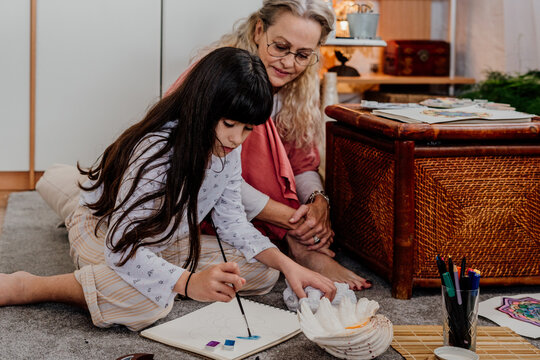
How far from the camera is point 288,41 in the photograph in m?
1.59

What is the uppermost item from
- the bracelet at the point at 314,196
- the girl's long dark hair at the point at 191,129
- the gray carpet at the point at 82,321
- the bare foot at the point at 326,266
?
the girl's long dark hair at the point at 191,129

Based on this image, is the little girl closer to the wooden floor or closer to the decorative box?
the wooden floor

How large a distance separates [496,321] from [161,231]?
65 cm

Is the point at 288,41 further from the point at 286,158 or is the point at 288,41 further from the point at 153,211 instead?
the point at 153,211

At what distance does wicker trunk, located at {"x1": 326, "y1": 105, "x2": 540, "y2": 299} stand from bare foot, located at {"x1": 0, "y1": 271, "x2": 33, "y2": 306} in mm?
750

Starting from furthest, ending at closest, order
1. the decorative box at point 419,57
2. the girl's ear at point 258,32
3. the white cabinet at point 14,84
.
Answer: the decorative box at point 419,57
the white cabinet at point 14,84
the girl's ear at point 258,32

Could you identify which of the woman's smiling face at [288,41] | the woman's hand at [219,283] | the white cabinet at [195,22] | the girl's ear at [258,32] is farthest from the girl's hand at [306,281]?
the white cabinet at [195,22]

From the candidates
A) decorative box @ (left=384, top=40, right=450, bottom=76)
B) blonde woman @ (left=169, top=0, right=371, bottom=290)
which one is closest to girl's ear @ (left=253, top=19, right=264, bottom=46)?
blonde woman @ (left=169, top=0, right=371, bottom=290)

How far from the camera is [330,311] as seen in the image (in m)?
1.17

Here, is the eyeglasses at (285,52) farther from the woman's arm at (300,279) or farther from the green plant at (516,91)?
the green plant at (516,91)

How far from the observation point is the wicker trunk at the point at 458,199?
1.39 metres

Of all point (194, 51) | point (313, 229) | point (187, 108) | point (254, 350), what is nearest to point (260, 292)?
point (313, 229)

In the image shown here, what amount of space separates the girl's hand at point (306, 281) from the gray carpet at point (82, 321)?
0.11 metres

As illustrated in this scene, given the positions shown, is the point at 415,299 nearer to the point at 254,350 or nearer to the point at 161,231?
the point at 254,350
